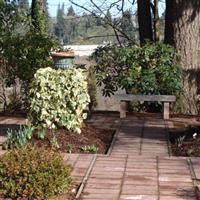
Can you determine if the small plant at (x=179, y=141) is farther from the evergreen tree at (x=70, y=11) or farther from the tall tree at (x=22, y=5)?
the evergreen tree at (x=70, y=11)

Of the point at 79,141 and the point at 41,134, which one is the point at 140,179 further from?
the point at 41,134

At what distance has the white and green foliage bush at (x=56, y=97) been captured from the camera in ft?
27.4

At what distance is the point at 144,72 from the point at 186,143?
390 cm

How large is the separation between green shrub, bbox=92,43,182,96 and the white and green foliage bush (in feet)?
12.1

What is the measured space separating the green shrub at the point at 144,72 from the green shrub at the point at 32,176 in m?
6.53

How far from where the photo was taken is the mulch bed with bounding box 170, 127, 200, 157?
796cm

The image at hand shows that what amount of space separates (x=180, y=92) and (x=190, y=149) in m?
4.69

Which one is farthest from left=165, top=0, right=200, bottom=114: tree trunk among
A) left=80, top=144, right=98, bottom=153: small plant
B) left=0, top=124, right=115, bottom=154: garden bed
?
left=80, top=144, right=98, bottom=153: small plant

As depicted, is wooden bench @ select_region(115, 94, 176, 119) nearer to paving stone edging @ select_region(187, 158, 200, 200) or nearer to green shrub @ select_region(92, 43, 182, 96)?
green shrub @ select_region(92, 43, 182, 96)

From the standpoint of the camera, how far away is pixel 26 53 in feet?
40.5

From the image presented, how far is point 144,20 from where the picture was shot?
14.8 m

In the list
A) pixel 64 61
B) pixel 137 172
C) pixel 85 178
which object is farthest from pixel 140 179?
pixel 64 61

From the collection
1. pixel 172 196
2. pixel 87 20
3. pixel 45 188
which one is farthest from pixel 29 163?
pixel 87 20

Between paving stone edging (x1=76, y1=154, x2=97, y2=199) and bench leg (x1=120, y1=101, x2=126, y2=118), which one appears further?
bench leg (x1=120, y1=101, x2=126, y2=118)
